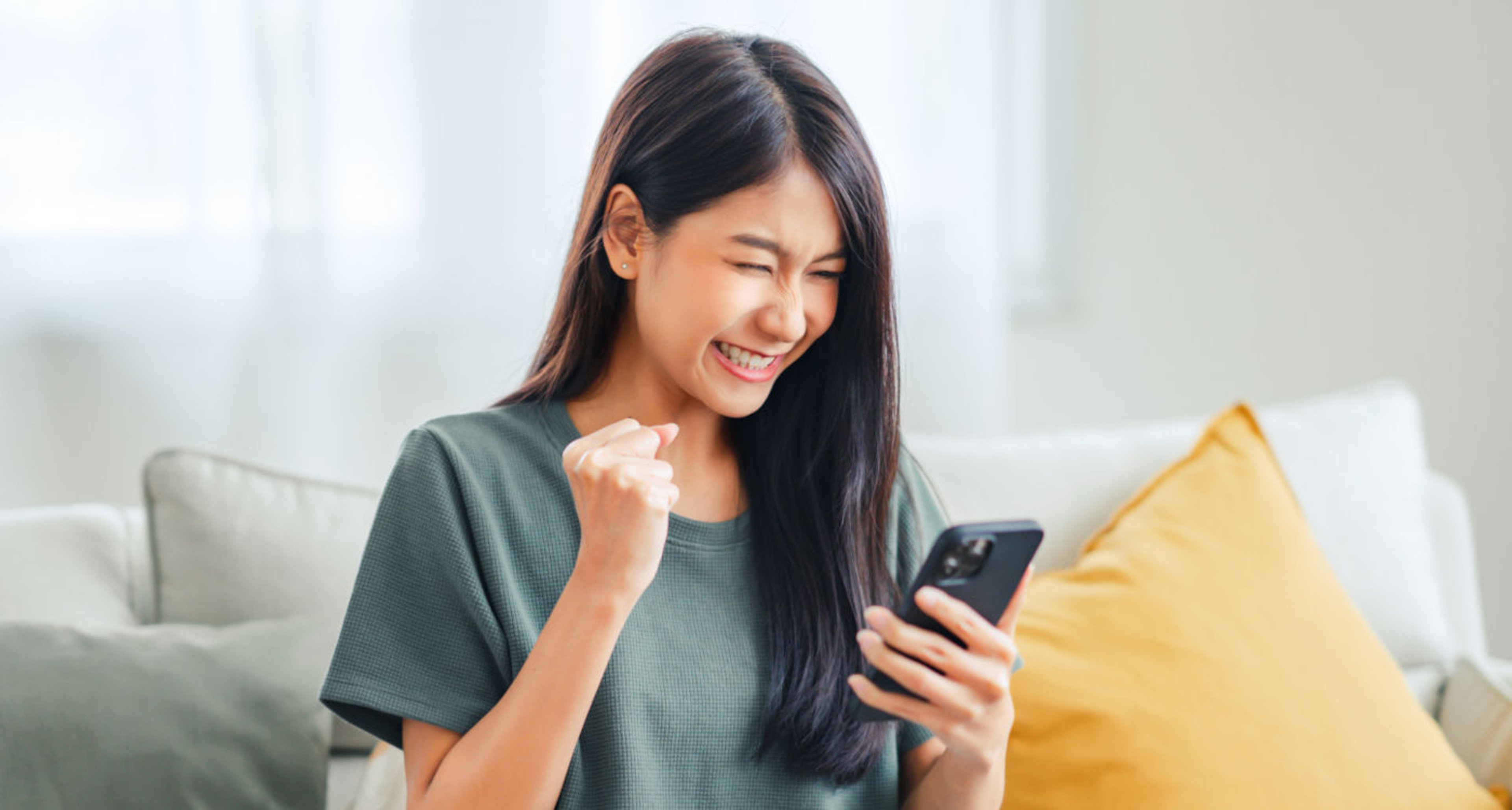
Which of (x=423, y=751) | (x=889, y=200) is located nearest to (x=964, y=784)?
(x=423, y=751)

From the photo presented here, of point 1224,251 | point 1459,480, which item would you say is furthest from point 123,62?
point 1459,480

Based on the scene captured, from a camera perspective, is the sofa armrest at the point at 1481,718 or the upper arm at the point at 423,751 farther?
the sofa armrest at the point at 1481,718

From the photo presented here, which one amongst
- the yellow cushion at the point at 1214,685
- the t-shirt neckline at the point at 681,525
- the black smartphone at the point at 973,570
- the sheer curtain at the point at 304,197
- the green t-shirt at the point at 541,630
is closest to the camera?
the black smartphone at the point at 973,570

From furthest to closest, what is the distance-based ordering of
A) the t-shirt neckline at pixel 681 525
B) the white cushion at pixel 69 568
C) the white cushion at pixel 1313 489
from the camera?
the white cushion at pixel 1313 489, the white cushion at pixel 69 568, the t-shirt neckline at pixel 681 525

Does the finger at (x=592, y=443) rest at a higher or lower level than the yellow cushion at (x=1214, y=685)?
higher

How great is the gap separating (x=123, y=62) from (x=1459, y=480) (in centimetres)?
242

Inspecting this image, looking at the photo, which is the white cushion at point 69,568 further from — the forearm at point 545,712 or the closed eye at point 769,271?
the closed eye at point 769,271

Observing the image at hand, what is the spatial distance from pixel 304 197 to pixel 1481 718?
1.76 meters

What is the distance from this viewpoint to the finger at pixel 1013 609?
2.91 feet

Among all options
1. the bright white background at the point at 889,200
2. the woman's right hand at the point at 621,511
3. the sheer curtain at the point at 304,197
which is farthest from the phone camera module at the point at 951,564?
the bright white background at the point at 889,200

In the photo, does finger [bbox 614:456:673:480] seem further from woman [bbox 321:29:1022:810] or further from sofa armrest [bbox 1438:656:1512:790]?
sofa armrest [bbox 1438:656:1512:790]

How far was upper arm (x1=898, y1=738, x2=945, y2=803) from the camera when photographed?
110 centimetres

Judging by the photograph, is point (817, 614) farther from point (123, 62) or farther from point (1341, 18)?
point (1341, 18)

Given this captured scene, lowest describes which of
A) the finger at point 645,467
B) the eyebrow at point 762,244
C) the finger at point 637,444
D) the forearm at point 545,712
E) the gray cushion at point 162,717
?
the gray cushion at point 162,717
